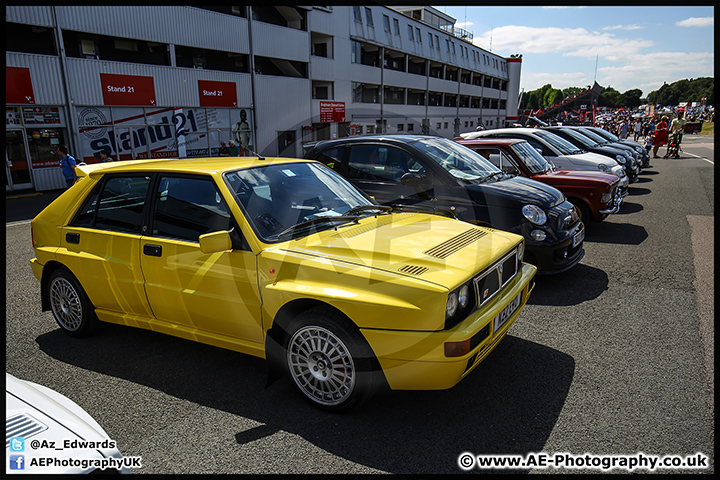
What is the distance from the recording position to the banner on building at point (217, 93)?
2256 cm

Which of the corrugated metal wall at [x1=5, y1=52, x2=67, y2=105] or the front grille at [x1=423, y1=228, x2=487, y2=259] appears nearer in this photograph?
the front grille at [x1=423, y1=228, x2=487, y2=259]

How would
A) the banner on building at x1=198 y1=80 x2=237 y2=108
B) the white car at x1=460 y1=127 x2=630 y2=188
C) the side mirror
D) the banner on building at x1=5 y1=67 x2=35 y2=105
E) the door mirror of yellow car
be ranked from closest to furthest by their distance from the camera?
the door mirror of yellow car, the side mirror, the white car at x1=460 y1=127 x2=630 y2=188, the banner on building at x1=5 y1=67 x2=35 y2=105, the banner on building at x1=198 y1=80 x2=237 y2=108

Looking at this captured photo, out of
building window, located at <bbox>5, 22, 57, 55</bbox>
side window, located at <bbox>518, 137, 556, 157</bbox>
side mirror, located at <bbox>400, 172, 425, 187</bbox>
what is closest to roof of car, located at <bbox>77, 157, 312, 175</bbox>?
side mirror, located at <bbox>400, 172, 425, 187</bbox>

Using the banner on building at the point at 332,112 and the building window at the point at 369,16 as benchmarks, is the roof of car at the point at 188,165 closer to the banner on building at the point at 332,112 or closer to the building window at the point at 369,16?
the banner on building at the point at 332,112

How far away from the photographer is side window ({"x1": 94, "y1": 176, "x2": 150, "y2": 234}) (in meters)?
3.77

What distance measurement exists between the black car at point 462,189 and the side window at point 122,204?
10.0 feet

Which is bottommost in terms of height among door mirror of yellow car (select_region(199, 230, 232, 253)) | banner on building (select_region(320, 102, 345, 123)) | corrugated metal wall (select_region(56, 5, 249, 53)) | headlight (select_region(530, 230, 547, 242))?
headlight (select_region(530, 230, 547, 242))

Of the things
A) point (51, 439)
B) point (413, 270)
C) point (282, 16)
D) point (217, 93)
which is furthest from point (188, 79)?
point (51, 439)

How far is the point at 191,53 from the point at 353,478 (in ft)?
79.9

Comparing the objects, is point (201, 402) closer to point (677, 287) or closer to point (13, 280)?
point (13, 280)

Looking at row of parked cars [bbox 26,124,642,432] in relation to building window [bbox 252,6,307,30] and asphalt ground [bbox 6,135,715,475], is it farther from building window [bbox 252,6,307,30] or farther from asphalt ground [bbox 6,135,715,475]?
building window [bbox 252,6,307,30]

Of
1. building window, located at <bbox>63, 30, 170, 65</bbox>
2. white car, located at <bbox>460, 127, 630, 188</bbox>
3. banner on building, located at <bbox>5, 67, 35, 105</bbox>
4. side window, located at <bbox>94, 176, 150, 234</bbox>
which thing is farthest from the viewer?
building window, located at <bbox>63, 30, 170, 65</bbox>

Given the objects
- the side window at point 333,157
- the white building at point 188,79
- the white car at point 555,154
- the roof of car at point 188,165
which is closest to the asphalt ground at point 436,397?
the roof of car at point 188,165

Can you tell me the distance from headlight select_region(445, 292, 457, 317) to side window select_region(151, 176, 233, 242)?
167 cm
